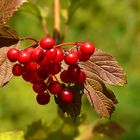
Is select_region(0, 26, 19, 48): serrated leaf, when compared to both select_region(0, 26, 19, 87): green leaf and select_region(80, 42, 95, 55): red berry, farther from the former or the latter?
select_region(80, 42, 95, 55): red berry

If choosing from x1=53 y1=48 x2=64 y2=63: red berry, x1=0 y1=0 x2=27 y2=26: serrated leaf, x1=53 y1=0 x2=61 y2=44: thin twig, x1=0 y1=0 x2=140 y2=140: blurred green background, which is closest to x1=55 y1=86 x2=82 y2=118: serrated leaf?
x1=53 y1=48 x2=64 y2=63: red berry

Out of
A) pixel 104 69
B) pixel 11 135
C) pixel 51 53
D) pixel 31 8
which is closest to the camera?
pixel 51 53

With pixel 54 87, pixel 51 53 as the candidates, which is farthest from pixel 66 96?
pixel 51 53

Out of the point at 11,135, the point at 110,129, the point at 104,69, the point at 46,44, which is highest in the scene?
the point at 46,44

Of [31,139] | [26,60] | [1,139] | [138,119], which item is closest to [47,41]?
[26,60]

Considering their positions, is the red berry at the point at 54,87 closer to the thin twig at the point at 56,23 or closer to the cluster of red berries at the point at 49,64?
the cluster of red berries at the point at 49,64

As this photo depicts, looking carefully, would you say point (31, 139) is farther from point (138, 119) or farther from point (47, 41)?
point (138, 119)

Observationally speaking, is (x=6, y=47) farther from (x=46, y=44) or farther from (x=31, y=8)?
(x=31, y=8)

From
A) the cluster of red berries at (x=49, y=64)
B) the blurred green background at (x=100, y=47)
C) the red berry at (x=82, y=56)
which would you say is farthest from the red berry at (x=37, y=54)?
the blurred green background at (x=100, y=47)
